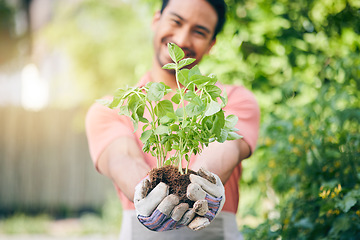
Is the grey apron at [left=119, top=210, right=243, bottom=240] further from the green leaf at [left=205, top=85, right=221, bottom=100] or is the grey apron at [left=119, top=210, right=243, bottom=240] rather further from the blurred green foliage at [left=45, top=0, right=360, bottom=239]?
the green leaf at [left=205, top=85, right=221, bottom=100]

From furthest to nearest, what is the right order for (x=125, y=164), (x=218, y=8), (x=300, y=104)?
(x=300, y=104), (x=218, y=8), (x=125, y=164)

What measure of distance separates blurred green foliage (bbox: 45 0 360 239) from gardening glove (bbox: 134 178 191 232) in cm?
75

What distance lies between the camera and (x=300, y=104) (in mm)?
2480

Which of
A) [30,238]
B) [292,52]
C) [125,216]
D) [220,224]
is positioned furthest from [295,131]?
[30,238]

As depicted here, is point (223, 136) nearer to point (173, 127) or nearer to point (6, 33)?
point (173, 127)

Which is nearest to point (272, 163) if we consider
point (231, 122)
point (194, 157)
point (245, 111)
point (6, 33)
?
point (245, 111)

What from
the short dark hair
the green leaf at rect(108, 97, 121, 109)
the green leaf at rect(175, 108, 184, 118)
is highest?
Result: the short dark hair

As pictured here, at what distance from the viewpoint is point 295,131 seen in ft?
6.86

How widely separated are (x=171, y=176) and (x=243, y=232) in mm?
990

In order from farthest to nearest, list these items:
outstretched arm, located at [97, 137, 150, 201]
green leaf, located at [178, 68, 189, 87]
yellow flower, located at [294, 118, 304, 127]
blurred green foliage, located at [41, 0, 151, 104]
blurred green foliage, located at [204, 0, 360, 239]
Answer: blurred green foliage, located at [41, 0, 151, 104], yellow flower, located at [294, 118, 304, 127], blurred green foliage, located at [204, 0, 360, 239], outstretched arm, located at [97, 137, 150, 201], green leaf, located at [178, 68, 189, 87]

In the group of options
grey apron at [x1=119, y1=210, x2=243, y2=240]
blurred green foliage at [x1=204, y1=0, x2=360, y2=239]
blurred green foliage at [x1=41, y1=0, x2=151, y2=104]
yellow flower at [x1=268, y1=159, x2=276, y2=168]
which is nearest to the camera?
grey apron at [x1=119, y1=210, x2=243, y2=240]

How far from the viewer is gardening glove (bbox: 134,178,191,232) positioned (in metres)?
1.13

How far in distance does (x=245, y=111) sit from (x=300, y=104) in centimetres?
90

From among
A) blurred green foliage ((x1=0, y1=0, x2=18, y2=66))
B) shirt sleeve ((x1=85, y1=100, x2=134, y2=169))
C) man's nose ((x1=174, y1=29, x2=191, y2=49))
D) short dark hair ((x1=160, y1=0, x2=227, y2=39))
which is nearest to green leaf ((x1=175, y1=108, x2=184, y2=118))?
shirt sleeve ((x1=85, y1=100, x2=134, y2=169))
